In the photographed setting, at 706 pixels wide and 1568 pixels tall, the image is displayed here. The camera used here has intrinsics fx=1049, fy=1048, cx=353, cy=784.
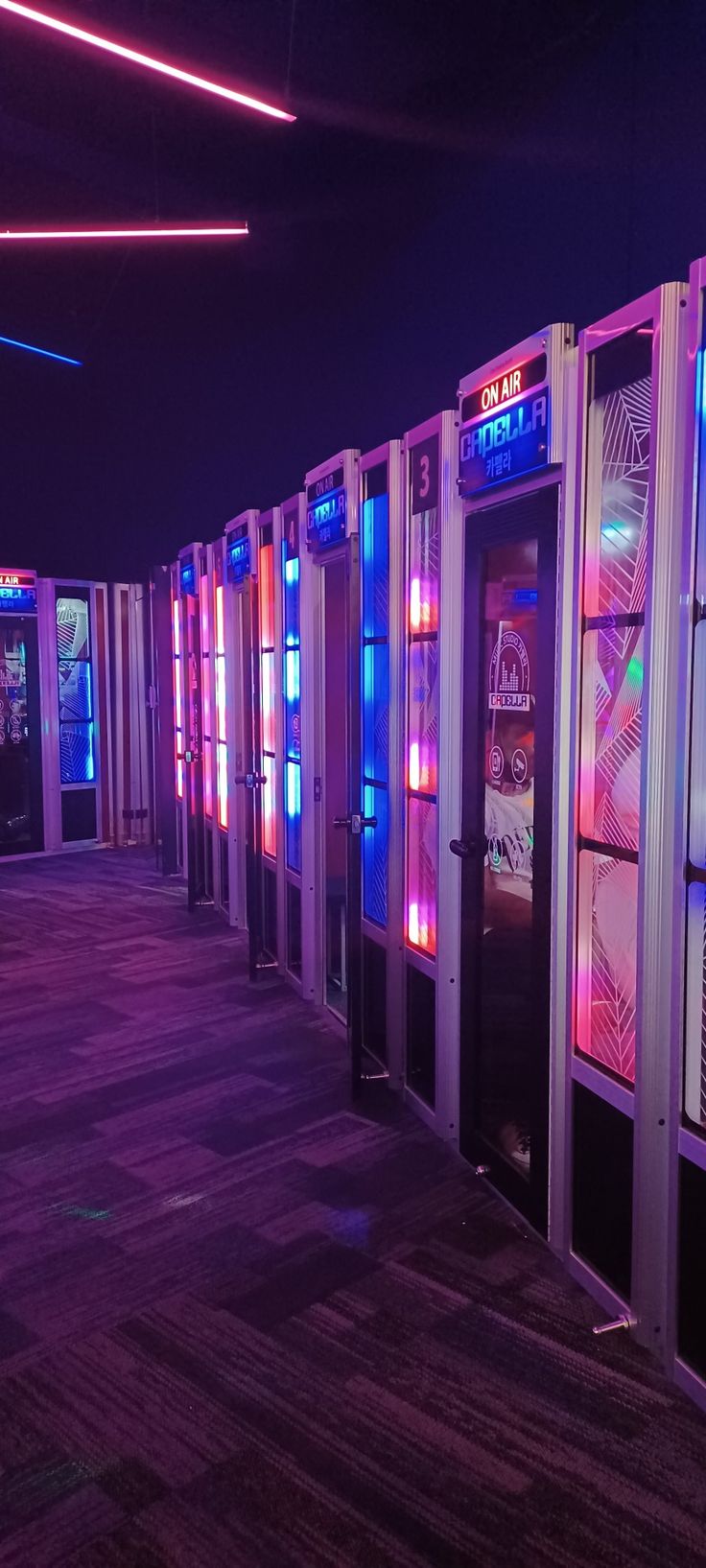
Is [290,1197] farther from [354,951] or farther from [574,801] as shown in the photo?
[574,801]

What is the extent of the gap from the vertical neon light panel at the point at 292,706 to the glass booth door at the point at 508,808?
67.8 inches

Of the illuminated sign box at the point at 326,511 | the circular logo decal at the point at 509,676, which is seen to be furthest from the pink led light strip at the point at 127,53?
the circular logo decal at the point at 509,676

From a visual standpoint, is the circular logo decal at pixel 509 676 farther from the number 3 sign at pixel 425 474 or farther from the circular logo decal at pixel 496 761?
the number 3 sign at pixel 425 474

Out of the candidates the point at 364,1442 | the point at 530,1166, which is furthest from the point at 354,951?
the point at 364,1442

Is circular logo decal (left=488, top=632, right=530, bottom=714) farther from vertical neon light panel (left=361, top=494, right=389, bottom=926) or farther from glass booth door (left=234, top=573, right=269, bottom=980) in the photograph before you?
glass booth door (left=234, top=573, right=269, bottom=980)

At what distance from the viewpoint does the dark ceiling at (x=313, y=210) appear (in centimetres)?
352

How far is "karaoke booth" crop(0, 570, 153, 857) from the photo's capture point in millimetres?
10211

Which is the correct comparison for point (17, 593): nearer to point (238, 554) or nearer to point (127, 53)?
point (238, 554)

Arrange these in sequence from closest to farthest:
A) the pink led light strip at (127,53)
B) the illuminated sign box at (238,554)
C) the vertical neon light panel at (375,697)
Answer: the pink led light strip at (127,53) < the vertical neon light panel at (375,697) < the illuminated sign box at (238,554)

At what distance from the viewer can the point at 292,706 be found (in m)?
5.75

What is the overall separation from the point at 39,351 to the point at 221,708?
274 cm

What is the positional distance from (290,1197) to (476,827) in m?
1.39

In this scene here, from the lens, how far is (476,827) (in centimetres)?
365

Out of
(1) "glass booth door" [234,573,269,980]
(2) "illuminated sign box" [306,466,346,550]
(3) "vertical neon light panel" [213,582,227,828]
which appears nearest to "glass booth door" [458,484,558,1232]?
(2) "illuminated sign box" [306,466,346,550]
